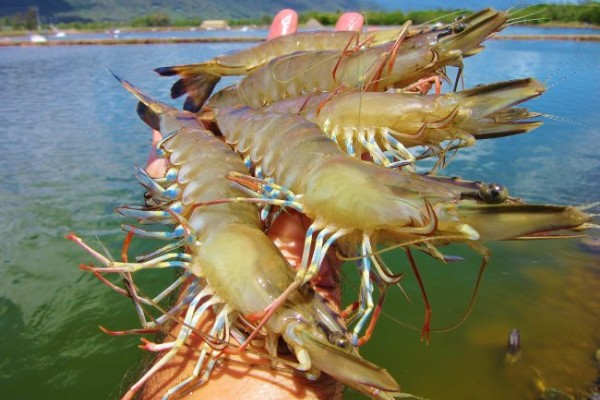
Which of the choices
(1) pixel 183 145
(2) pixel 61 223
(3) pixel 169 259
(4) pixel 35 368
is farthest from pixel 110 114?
(3) pixel 169 259

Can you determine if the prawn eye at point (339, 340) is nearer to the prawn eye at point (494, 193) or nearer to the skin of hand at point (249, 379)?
the skin of hand at point (249, 379)

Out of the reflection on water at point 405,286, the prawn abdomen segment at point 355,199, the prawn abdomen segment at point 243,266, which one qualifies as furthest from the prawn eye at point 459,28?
the prawn abdomen segment at point 243,266

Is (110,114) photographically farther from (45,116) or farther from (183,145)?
(183,145)

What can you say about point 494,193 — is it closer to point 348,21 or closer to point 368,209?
point 368,209

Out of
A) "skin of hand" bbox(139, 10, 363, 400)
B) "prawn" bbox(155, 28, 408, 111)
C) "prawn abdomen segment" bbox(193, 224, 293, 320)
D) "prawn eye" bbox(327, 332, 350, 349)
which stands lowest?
"skin of hand" bbox(139, 10, 363, 400)

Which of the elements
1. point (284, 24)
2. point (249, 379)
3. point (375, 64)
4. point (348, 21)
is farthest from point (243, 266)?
point (348, 21)

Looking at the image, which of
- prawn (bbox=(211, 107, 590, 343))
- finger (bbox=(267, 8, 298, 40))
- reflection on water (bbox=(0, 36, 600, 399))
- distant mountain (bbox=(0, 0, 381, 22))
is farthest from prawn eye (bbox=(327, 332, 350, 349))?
distant mountain (bbox=(0, 0, 381, 22))

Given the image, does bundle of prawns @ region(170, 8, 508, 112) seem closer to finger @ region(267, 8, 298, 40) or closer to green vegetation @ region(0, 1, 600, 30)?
green vegetation @ region(0, 1, 600, 30)
